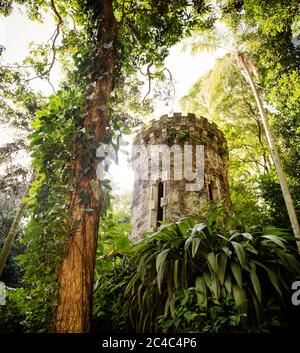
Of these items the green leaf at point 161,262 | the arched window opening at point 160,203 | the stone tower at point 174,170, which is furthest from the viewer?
the arched window opening at point 160,203

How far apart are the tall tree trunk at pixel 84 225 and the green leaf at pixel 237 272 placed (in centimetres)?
138

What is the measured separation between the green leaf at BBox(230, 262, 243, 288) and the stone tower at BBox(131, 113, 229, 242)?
399 cm

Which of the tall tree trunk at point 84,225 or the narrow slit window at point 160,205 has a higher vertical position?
the narrow slit window at point 160,205

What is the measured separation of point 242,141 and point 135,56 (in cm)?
1072

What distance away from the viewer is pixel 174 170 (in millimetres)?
7441

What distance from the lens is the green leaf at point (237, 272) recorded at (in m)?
2.50

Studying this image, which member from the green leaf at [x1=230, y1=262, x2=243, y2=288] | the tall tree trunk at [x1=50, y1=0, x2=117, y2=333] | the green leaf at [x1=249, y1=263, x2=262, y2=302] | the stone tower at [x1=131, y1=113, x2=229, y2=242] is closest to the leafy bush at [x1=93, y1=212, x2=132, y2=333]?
the tall tree trunk at [x1=50, y1=0, x2=117, y2=333]

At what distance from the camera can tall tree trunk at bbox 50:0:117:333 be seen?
6.66ft

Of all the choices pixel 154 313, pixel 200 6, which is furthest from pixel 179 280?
pixel 200 6

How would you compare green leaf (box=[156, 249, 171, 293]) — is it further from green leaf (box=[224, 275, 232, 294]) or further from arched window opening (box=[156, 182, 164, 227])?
arched window opening (box=[156, 182, 164, 227])

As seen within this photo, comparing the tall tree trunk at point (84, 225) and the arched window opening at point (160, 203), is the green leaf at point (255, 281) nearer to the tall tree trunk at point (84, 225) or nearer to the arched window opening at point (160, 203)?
the tall tree trunk at point (84, 225)


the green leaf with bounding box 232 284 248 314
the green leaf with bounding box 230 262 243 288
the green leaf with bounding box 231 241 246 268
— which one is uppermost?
the green leaf with bounding box 231 241 246 268

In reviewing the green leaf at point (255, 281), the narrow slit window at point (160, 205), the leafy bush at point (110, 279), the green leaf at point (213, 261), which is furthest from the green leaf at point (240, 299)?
the narrow slit window at point (160, 205)
